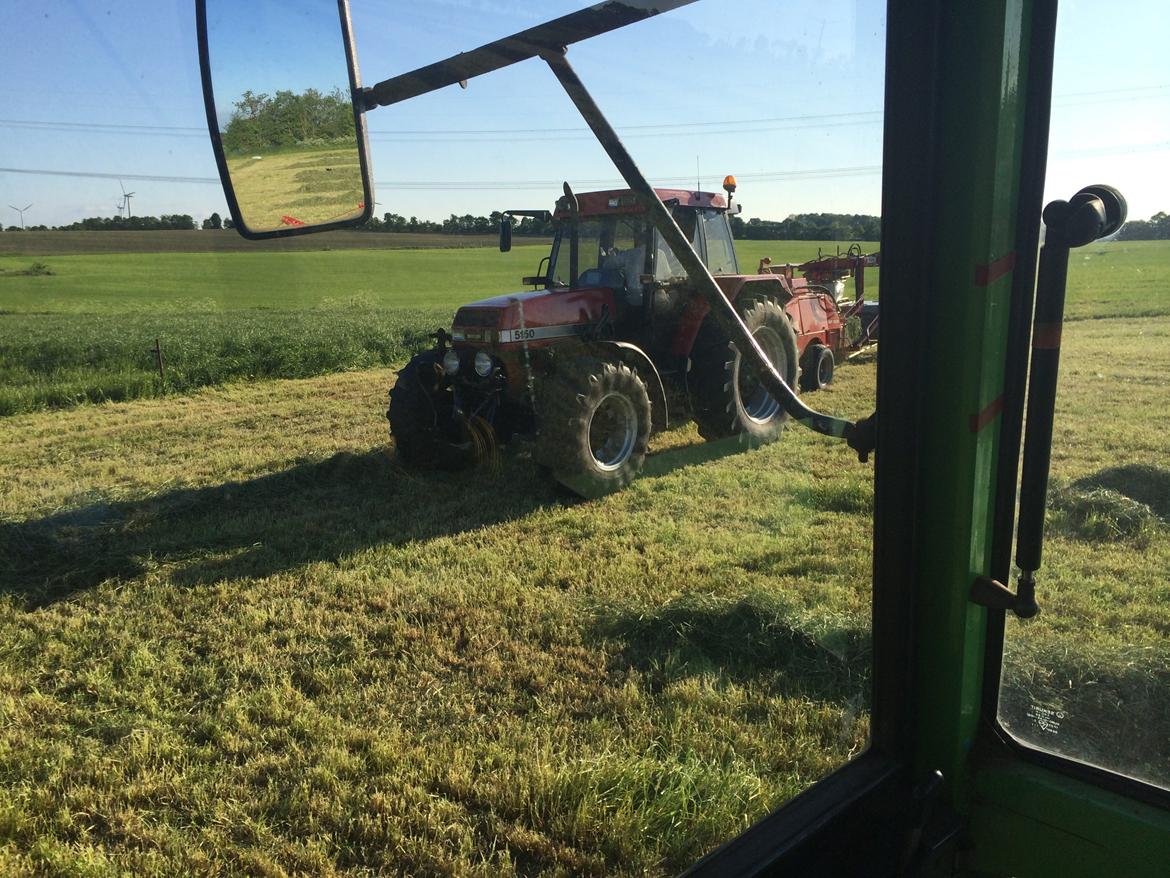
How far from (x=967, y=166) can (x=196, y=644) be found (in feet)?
10.3

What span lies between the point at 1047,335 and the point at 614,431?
423cm

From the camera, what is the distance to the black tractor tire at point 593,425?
4.79m

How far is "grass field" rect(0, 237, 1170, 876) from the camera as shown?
1029mm

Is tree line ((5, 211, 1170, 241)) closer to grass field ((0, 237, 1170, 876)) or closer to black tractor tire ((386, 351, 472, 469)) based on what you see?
grass field ((0, 237, 1170, 876))

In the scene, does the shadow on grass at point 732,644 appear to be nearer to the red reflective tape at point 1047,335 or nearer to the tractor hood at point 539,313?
the red reflective tape at point 1047,335

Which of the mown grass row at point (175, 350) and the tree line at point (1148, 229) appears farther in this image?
the mown grass row at point (175, 350)

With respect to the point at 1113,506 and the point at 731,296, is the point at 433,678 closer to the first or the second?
the point at 731,296

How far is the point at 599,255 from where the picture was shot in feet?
16.6

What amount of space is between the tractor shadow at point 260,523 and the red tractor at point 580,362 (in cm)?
31

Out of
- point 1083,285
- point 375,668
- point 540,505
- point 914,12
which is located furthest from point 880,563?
point 540,505

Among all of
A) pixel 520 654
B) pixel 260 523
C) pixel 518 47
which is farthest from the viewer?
pixel 260 523

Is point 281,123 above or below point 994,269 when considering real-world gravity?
above

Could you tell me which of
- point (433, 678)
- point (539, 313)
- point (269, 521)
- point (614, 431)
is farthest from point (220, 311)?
point (433, 678)

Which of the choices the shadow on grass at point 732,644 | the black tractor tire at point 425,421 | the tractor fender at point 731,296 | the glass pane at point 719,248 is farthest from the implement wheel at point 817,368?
the black tractor tire at point 425,421
